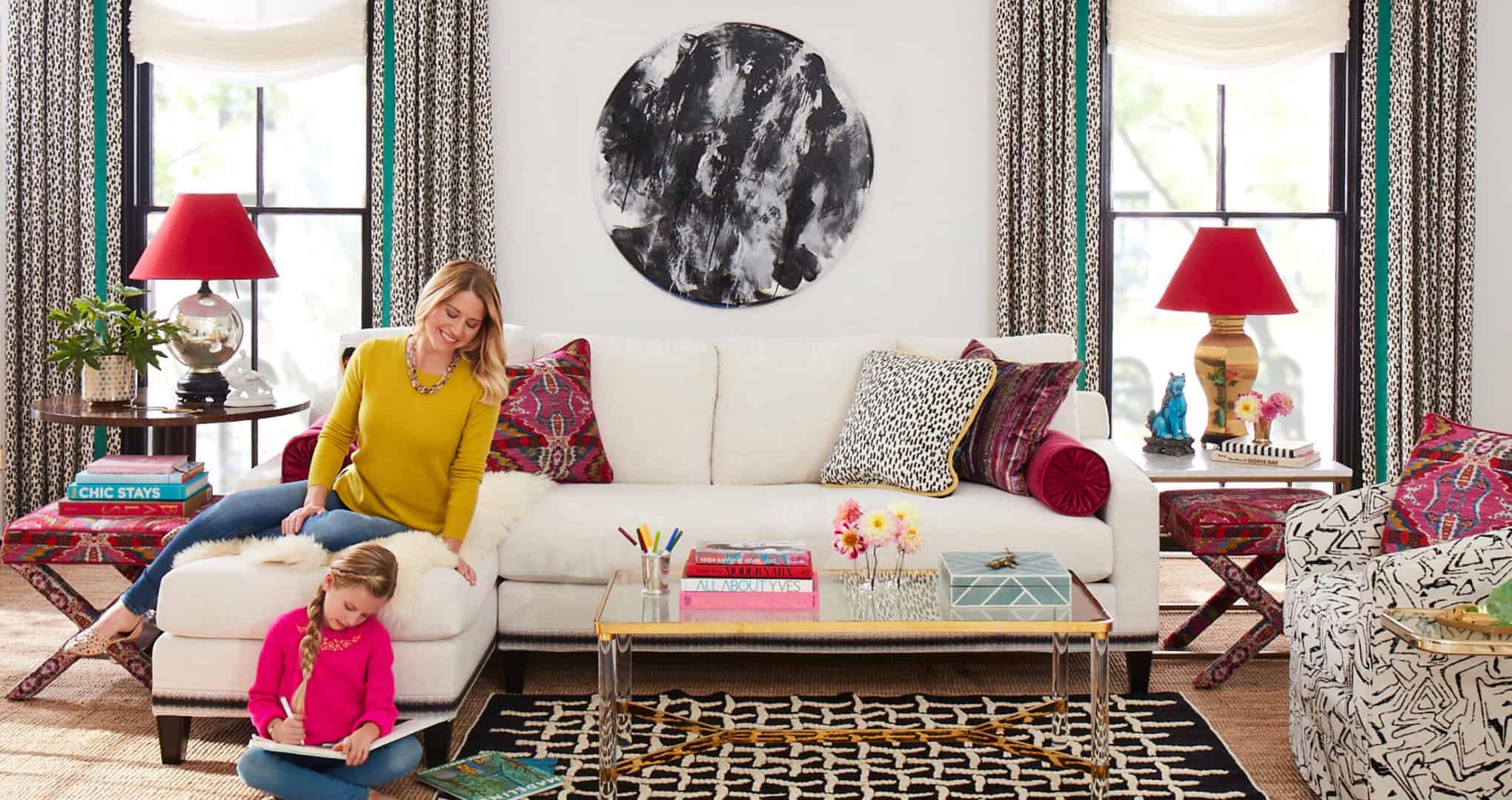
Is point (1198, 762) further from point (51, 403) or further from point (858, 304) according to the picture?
point (51, 403)

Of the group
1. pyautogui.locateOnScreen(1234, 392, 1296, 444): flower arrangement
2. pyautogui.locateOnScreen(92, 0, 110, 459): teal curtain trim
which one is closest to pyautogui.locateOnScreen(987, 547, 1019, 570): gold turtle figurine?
pyautogui.locateOnScreen(1234, 392, 1296, 444): flower arrangement

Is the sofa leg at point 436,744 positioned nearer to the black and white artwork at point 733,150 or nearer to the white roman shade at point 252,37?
the black and white artwork at point 733,150

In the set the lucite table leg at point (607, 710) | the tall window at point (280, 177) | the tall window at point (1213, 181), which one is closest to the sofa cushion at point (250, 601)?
the lucite table leg at point (607, 710)

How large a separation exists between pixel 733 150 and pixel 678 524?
2064 millimetres

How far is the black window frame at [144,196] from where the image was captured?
5.23 meters

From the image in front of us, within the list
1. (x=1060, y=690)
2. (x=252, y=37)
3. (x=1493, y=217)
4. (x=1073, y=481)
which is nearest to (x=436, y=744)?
(x=1060, y=690)

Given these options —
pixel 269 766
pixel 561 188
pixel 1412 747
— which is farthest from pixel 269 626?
pixel 561 188

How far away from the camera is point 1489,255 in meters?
5.28

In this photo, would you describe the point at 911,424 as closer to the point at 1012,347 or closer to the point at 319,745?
the point at 1012,347

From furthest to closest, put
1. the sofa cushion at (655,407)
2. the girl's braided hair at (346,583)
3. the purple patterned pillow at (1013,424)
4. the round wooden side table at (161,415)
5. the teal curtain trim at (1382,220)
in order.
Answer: the teal curtain trim at (1382,220) < the sofa cushion at (655,407) < the round wooden side table at (161,415) < the purple patterned pillow at (1013,424) < the girl's braided hair at (346,583)

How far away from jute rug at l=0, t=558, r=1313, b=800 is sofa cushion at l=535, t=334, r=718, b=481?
612 mm

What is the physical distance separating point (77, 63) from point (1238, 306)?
14.3 ft

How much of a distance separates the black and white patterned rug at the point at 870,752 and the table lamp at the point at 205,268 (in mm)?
1595

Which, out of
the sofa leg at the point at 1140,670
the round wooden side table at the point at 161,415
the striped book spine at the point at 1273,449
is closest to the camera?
the sofa leg at the point at 1140,670
